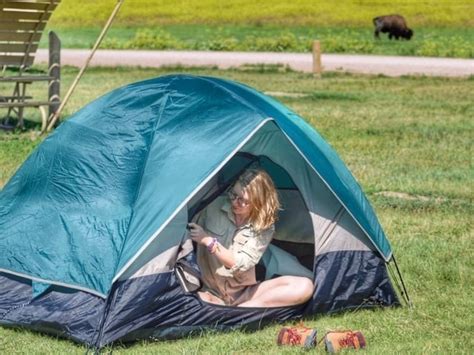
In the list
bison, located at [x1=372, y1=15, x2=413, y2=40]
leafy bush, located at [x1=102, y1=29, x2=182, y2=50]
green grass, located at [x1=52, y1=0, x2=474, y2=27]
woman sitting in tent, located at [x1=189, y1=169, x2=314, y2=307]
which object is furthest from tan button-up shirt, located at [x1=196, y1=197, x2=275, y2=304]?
green grass, located at [x1=52, y1=0, x2=474, y2=27]

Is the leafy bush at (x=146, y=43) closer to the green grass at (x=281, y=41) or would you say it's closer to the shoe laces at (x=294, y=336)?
the green grass at (x=281, y=41)

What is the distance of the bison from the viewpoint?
41.0 m

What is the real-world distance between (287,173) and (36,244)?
1.59m

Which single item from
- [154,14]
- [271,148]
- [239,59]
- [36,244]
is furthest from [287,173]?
[154,14]

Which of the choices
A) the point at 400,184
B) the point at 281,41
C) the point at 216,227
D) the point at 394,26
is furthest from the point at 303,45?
the point at 216,227

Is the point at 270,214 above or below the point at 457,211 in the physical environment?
above

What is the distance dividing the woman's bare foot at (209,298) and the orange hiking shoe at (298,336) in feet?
1.75

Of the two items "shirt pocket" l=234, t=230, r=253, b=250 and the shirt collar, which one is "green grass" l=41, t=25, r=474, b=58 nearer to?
the shirt collar

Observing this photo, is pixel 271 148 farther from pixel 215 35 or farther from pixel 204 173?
pixel 215 35

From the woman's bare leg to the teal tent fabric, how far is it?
20.5 inches

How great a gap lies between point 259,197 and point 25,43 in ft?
27.7

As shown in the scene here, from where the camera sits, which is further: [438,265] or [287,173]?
[438,265]

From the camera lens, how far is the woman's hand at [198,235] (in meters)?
6.37

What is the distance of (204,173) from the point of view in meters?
6.23
